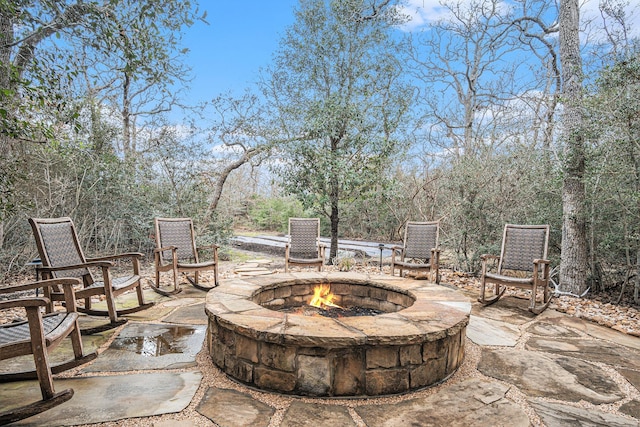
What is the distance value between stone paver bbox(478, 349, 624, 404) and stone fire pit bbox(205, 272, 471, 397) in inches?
12.0

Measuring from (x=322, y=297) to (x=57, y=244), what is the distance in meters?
2.34

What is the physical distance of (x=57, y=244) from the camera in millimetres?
3072

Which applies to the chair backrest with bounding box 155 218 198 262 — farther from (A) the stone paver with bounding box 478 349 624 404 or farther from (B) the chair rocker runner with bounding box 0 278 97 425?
(A) the stone paver with bounding box 478 349 624 404

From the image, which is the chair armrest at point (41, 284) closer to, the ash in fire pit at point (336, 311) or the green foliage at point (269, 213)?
the ash in fire pit at point (336, 311)

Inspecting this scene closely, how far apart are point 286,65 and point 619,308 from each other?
600 centimetres

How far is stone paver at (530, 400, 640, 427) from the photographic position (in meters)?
1.81

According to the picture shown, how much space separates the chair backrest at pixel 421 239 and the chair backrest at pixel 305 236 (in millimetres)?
1365

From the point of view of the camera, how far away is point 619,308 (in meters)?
4.15

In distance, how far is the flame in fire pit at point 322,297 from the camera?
11.6ft

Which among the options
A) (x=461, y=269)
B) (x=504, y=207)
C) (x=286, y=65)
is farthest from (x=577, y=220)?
(x=286, y=65)

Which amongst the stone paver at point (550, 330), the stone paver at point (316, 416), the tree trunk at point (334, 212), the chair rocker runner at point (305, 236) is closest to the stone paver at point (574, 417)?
the stone paver at point (316, 416)

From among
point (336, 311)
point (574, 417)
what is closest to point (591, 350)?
point (574, 417)

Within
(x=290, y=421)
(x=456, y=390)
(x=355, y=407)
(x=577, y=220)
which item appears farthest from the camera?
(x=577, y=220)

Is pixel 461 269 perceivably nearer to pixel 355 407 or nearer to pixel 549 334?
pixel 549 334
